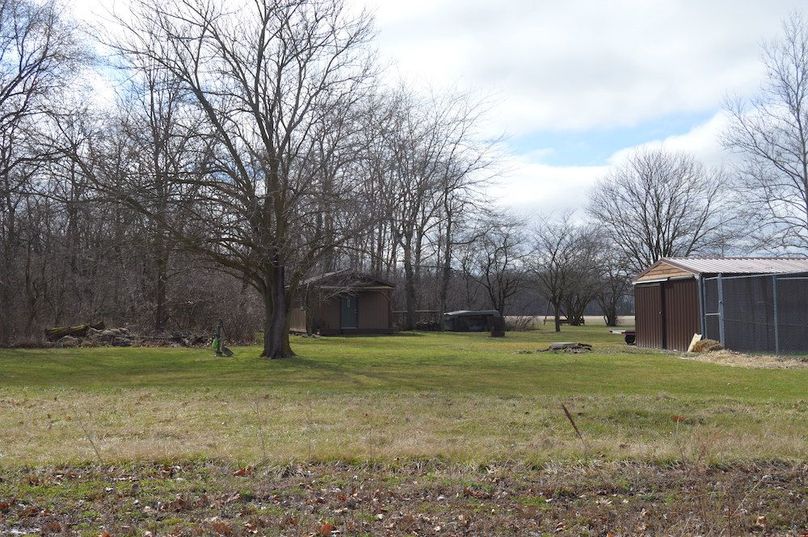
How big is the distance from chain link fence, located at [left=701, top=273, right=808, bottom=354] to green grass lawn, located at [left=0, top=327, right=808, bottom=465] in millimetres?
4105

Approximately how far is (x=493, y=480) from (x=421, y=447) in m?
1.40

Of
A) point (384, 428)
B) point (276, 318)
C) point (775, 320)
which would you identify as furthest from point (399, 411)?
point (775, 320)

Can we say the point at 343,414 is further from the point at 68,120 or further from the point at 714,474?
the point at 68,120

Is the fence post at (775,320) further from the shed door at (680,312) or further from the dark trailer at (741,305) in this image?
the shed door at (680,312)

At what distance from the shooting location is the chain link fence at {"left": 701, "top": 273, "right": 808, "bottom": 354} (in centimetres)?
2416

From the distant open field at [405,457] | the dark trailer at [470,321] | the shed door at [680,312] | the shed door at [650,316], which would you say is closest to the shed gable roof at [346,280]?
the dark trailer at [470,321]

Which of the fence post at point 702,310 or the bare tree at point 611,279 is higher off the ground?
the bare tree at point 611,279

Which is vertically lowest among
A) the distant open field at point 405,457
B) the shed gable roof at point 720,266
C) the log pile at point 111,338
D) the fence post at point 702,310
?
the distant open field at point 405,457

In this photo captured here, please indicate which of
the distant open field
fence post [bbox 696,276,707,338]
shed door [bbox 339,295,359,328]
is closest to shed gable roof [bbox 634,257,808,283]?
fence post [bbox 696,276,707,338]

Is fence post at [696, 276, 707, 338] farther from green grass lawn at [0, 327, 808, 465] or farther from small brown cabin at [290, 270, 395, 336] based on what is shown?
small brown cabin at [290, 270, 395, 336]

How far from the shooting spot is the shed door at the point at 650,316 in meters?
28.3

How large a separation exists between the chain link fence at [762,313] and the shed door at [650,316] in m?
3.75

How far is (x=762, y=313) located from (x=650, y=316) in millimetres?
5352

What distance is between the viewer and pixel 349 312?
143ft
